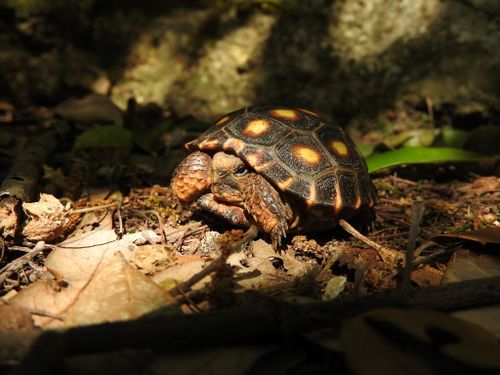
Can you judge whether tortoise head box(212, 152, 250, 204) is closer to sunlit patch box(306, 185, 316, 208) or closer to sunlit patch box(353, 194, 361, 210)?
sunlit patch box(306, 185, 316, 208)

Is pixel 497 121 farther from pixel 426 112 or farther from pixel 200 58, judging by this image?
pixel 200 58

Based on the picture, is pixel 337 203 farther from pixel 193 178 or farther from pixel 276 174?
pixel 193 178

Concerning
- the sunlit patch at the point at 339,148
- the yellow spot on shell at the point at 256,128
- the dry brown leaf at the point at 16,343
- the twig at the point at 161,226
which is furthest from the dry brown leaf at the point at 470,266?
the dry brown leaf at the point at 16,343

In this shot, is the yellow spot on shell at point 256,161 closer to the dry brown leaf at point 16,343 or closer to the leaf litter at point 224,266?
the leaf litter at point 224,266

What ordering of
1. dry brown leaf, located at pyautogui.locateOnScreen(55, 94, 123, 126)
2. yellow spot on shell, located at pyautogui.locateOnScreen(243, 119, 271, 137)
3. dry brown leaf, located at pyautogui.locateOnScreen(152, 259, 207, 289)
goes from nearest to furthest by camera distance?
dry brown leaf, located at pyautogui.locateOnScreen(152, 259, 207, 289)
yellow spot on shell, located at pyautogui.locateOnScreen(243, 119, 271, 137)
dry brown leaf, located at pyautogui.locateOnScreen(55, 94, 123, 126)

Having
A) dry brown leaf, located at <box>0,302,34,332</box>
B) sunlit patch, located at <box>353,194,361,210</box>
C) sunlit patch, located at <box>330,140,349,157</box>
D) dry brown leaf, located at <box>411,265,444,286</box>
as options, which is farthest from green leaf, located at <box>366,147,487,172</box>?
dry brown leaf, located at <box>0,302,34,332</box>

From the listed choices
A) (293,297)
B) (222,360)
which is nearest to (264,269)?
(293,297)
